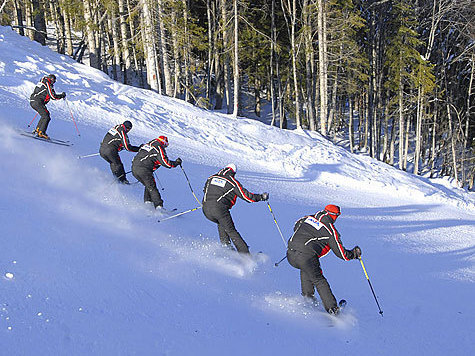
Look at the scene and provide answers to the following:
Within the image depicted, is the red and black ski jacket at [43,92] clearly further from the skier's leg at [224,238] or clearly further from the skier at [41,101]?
the skier's leg at [224,238]

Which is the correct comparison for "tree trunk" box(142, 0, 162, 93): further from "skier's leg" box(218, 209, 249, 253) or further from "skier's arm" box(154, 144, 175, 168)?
"skier's leg" box(218, 209, 249, 253)

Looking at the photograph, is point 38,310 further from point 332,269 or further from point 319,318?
point 332,269

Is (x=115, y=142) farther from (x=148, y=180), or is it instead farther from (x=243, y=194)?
(x=243, y=194)

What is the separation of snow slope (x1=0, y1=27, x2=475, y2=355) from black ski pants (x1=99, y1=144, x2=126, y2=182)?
0.28m

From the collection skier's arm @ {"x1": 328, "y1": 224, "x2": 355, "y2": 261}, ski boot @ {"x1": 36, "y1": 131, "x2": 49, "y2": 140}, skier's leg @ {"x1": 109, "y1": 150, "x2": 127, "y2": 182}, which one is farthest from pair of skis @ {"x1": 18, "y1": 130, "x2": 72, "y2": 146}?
skier's arm @ {"x1": 328, "y1": 224, "x2": 355, "y2": 261}

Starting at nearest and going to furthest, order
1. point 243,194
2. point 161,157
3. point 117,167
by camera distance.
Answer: point 243,194 < point 161,157 < point 117,167

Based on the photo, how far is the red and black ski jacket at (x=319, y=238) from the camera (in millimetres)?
5340

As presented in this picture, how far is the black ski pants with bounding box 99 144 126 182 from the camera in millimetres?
8363

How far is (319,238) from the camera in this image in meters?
5.41

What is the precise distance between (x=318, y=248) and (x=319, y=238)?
16cm

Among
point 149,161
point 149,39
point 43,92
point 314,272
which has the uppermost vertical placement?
point 149,39

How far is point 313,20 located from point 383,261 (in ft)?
57.9

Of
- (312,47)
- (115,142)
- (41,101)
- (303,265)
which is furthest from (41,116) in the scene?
(312,47)

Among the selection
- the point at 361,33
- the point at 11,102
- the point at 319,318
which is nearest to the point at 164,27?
the point at 11,102
